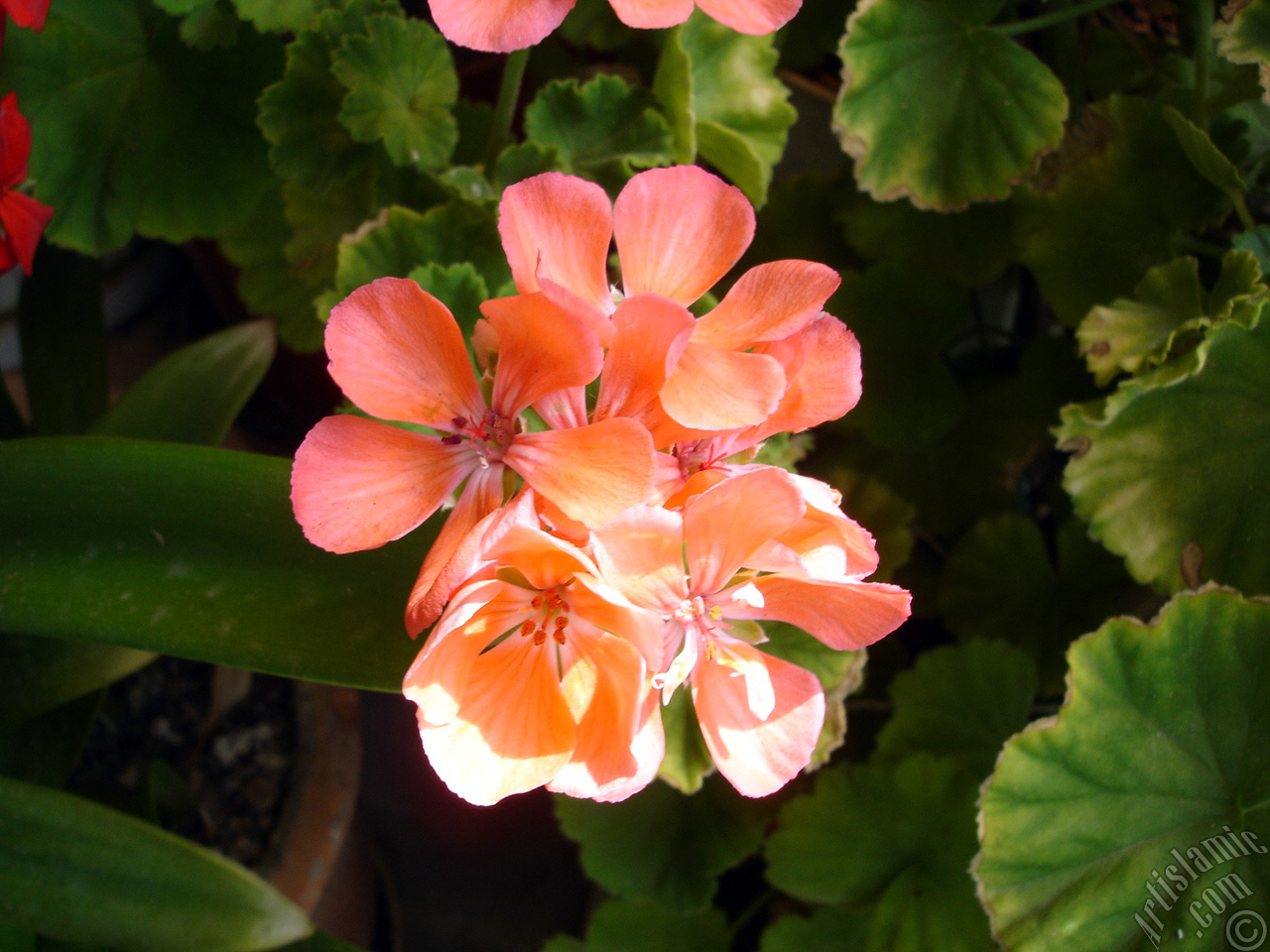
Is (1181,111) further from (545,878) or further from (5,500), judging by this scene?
(545,878)

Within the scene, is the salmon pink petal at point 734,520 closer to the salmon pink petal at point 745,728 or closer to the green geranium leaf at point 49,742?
the salmon pink petal at point 745,728

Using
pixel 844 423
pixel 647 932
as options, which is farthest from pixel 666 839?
pixel 844 423

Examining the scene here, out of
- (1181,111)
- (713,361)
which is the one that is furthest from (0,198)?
(1181,111)

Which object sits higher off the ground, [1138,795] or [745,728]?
[745,728]

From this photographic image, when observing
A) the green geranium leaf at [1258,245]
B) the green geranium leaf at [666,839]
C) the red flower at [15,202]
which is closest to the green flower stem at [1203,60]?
the green geranium leaf at [1258,245]

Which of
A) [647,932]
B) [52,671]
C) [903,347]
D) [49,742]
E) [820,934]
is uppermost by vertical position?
[903,347]

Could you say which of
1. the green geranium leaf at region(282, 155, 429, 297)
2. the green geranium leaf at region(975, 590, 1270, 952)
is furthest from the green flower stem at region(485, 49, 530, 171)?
the green geranium leaf at region(975, 590, 1270, 952)

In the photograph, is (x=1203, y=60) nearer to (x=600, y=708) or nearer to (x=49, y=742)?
(x=600, y=708)
